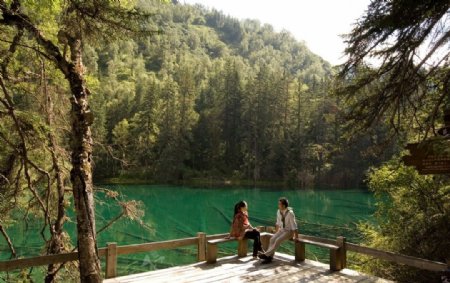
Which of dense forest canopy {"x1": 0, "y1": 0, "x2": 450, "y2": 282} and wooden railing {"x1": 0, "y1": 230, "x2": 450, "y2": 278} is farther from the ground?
dense forest canopy {"x1": 0, "y1": 0, "x2": 450, "y2": 282}

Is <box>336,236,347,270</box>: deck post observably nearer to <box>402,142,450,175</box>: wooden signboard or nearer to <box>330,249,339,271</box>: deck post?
<box>330,249,339,271</box>: deck post

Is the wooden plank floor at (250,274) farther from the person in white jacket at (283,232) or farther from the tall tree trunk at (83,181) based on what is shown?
the tall tree trunk at (83,181)

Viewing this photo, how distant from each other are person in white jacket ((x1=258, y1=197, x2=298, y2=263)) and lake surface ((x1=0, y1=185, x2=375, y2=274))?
2138mm

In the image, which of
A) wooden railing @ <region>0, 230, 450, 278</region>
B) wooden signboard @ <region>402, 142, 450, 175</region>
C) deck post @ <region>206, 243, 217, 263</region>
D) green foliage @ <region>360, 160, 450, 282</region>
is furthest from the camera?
green foliage @ <region>360, 160, 450, 282</region>

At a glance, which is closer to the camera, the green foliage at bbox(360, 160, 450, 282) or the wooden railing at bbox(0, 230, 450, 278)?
the wooden railing at bbox(0, 230, 450, 278)

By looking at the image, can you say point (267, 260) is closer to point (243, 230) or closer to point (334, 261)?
point (243, 230)

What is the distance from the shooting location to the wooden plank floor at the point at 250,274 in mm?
5773

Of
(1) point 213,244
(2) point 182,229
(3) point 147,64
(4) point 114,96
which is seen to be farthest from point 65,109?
(3) point 147,64

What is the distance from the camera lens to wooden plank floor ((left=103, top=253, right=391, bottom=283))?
577 cm

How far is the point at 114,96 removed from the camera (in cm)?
6438

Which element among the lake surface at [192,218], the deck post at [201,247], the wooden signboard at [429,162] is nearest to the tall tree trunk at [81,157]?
the lake surface at [192,218]

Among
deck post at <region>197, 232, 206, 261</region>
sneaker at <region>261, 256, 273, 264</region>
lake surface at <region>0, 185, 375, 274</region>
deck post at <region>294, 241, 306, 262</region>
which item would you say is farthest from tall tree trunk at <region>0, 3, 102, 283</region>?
deck post at <region>294, 241, 306, 262</region>

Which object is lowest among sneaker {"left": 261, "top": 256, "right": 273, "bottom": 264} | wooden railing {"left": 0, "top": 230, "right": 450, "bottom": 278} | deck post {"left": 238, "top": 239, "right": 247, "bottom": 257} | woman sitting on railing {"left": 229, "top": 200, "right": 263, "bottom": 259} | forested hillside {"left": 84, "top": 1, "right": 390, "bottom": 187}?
sneaker {"left": 261, "top": 256, "right": 273, "bottom": 264}

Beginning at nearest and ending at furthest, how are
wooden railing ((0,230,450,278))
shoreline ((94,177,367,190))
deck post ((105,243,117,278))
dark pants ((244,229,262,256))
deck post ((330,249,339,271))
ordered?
1. wooden railing ((0,230,450,278))
2. deck post ((105,243,117,278))
3. deck post ((330,249,339,271))
4. dark pants ((244,229,262,256))
5. shoreline ((94,177,367,190))
